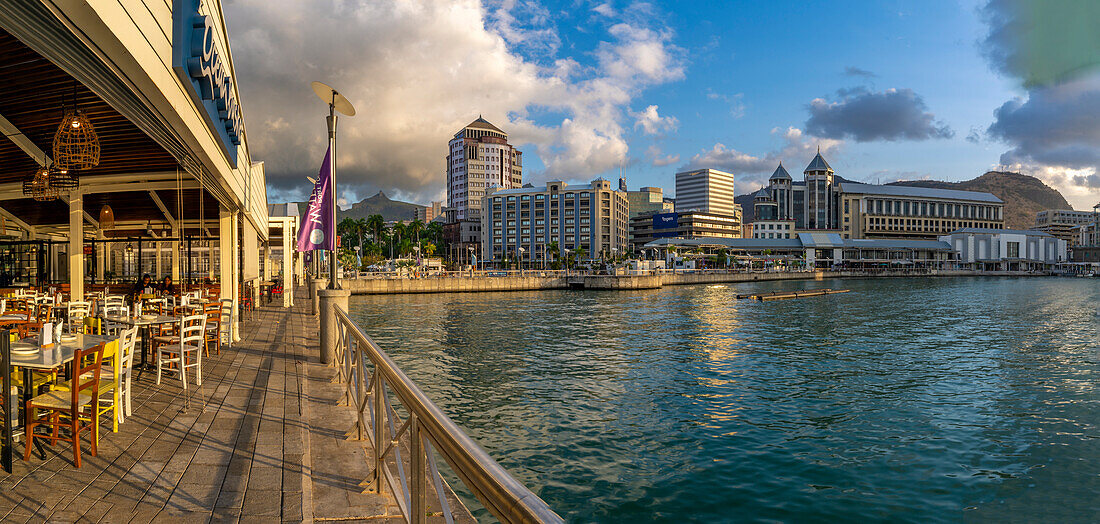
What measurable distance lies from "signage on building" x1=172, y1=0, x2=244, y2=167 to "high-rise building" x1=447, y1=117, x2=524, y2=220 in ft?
542

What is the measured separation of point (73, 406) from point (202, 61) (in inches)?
139

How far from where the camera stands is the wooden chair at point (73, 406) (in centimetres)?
454

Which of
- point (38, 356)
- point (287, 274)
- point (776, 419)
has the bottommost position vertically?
point (776, 419)

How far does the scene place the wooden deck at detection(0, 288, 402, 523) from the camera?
374 cm

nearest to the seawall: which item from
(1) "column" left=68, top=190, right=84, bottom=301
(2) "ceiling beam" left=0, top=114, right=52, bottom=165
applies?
(1) "column" left=68, top=190, right=84, bottom=301

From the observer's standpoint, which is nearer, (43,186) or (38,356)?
(38,356)

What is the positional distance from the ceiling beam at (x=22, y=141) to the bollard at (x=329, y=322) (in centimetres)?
493

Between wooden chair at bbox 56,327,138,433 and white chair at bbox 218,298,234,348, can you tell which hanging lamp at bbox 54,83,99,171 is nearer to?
wooden chair at bbox 56,327,138,433

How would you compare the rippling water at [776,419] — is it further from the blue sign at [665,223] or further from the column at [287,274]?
the blue sign at [665,223]

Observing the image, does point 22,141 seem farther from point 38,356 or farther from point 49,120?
point 38,356

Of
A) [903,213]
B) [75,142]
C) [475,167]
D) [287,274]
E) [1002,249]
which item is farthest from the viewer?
[475,167]

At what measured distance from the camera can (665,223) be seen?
529 ft

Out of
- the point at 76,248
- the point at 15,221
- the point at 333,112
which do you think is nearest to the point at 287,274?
the point at 15,221

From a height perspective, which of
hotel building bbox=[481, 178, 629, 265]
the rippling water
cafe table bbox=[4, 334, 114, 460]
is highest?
hotel building bbox=[481, 178, 629, 265]
